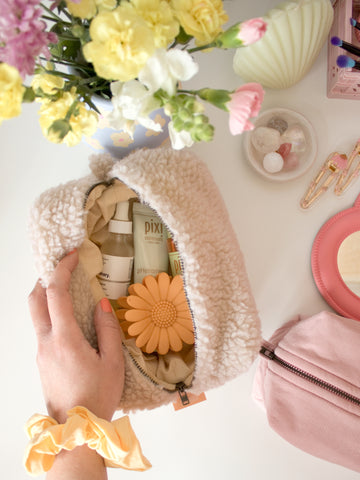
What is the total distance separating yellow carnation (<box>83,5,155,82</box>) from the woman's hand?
298 mm

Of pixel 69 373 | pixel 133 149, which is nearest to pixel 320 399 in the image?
pixel 69 373

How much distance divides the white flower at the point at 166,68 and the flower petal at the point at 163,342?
38 centimetres

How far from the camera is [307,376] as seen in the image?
0.57 m

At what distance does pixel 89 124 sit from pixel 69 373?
0.29m

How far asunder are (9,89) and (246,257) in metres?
0.49

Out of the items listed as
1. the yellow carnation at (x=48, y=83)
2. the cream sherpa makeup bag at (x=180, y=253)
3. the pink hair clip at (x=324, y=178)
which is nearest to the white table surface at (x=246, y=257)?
the pink hair clip at (x=324, y=178)

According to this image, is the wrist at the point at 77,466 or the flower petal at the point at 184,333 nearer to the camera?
the wrist at the point at 77,466

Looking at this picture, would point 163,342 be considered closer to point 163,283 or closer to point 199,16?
point 163,283

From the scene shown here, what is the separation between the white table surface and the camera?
662 mm

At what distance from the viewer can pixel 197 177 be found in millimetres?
565

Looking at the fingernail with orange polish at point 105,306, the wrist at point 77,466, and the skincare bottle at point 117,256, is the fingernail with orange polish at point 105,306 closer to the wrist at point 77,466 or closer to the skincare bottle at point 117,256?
the skincare bottle at point 117,256

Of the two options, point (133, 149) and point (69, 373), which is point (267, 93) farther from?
point (69, 373)

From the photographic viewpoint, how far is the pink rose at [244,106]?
0.97 feet

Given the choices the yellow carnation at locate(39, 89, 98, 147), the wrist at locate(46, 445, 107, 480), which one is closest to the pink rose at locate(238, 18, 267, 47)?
the yellow carnation at locate(39, 89, 98, 147)
